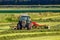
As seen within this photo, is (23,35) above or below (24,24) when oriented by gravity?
below

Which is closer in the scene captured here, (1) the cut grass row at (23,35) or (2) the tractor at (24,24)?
(1) the cut grass row at (23,35)

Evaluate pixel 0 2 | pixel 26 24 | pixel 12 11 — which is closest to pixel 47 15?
pixel 12 11

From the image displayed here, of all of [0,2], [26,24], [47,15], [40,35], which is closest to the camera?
[40,35]

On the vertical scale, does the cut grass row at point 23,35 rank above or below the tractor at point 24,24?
below

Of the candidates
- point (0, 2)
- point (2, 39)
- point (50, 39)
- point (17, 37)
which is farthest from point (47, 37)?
point (0, 2)

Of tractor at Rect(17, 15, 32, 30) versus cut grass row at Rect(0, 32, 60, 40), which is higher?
tractor at Rect(17, 15, 32, 30)

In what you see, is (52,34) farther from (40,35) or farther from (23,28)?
(23,28)

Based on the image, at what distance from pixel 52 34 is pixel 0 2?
17.4 m

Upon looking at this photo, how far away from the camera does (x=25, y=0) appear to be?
94.8 feet

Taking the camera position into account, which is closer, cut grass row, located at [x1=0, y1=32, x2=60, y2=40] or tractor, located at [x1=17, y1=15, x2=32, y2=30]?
cut grass row, located at [x1=0, y1=32, x2=60, y2=40]

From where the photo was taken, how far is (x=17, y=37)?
34.5 ft

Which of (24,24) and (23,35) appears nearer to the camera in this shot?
(23,35)

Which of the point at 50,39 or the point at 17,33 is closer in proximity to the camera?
the point at 50,39

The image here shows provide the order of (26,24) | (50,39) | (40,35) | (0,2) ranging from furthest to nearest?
(0,2)
(26,24)
(40,35)
(50,39)
